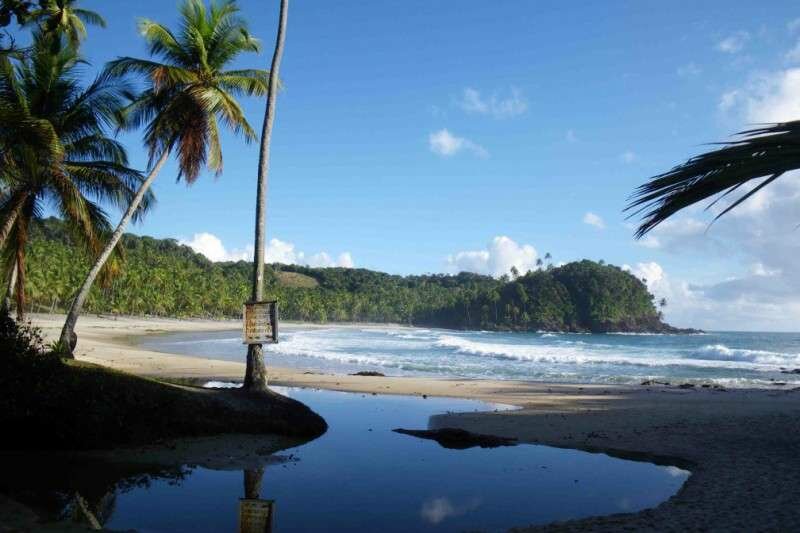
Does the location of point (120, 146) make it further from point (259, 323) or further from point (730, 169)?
point (730, 169)

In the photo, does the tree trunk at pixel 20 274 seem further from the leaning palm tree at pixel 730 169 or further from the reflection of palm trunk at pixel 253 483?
the leaning palm tree at pixel 730 169

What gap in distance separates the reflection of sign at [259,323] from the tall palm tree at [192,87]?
5.66 m

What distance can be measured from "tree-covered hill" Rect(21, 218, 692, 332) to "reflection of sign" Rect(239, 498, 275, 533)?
202 ft

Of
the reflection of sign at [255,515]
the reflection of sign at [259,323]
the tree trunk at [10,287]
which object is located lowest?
the reflection of sign at [255,515]

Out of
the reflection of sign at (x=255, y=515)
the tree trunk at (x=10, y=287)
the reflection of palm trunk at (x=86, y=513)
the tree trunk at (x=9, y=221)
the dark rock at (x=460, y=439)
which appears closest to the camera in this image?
the reflection of palm trunk at (x=86, y=513)

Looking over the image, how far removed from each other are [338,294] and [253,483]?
146 m

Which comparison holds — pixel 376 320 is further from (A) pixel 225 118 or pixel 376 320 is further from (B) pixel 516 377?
(A) pixel 225 118

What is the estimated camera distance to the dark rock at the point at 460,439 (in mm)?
10117

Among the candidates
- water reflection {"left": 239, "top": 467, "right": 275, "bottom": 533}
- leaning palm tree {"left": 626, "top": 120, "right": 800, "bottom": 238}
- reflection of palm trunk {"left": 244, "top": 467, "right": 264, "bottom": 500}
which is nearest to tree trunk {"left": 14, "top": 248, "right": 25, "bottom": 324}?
reflection of palm trunk {"left": 244, "top": 467, "right": 264, "bottom": 500}

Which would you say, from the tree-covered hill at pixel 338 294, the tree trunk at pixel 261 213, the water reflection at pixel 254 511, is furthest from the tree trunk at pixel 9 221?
the tree-covered hill at pixel 338 294

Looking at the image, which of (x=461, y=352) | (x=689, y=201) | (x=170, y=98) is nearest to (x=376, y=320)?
(x=461, y=352)

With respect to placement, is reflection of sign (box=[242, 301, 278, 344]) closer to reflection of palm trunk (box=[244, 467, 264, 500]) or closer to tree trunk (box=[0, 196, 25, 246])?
reflection of palm trunk (box=[244, 467, 264, 500])

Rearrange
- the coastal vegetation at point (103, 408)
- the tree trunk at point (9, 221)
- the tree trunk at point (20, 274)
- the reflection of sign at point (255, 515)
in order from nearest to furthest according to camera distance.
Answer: the reflection of sign at point (255, 515)
the coastal vegetation at point (103, 408)
the tree trunk at point (9, 221)
the tree trunk at point (20, 274)

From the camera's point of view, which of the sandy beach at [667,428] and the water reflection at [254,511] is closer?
the water reflection at [254,511]
